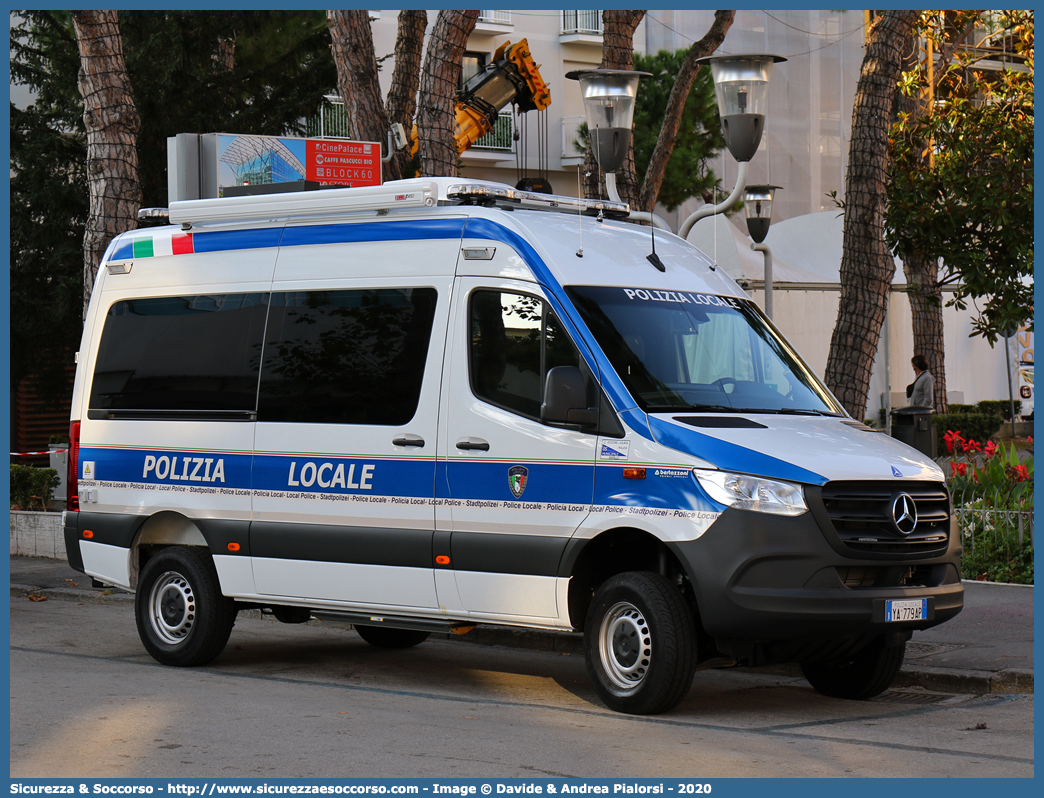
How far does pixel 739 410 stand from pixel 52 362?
60.0 feet

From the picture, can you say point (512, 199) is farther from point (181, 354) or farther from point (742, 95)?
point (742, 95)

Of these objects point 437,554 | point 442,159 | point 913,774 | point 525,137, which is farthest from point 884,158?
point 525,137

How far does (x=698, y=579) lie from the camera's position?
7641mm

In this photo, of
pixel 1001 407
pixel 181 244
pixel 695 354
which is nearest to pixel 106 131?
pixel 181 244

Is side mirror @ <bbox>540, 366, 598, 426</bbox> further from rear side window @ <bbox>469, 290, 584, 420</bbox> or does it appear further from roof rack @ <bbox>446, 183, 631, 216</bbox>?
roof rack @ <bbox>446, 183, 631, 216</bbox>

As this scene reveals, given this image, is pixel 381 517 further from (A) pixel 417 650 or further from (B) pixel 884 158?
(B) pixel 884 158

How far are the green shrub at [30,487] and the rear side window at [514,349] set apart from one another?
1103 cm

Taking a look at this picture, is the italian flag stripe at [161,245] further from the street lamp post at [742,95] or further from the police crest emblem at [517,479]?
the street lamp post at [742,95]

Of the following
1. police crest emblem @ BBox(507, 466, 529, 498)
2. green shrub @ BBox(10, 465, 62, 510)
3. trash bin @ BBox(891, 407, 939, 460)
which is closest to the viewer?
police crest emblem @ BBox(507, 466, 529, 498)

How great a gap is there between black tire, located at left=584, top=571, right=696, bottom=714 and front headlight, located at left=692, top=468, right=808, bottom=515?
2.04ft

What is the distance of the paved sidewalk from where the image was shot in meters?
8.93

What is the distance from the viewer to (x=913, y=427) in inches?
444

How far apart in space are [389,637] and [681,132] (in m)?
25.7

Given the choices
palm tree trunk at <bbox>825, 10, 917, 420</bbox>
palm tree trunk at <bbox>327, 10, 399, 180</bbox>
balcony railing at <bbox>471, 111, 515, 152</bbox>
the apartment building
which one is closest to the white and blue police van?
palm tree trunk at <bbox>825, 10, 917, 420</bbox>
